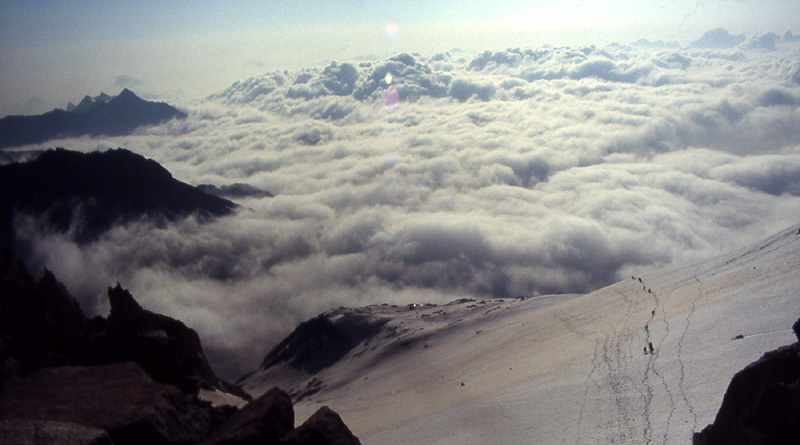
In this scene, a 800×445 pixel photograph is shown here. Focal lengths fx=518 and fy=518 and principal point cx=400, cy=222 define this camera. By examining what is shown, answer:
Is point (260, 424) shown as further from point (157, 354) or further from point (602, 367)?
point (602, 367)

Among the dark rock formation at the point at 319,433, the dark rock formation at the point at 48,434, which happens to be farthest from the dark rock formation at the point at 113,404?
the dark rock formation at the point at 319,433

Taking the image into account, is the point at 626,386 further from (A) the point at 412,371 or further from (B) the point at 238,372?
(B) the point at 238,372

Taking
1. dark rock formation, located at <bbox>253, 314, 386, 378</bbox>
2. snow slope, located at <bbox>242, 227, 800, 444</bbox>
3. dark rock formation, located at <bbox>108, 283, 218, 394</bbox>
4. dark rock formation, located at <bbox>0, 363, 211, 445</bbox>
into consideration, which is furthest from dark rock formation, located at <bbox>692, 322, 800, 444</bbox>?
dark rock formation, located at <bbox>253, 314, 386, 378</bbox>

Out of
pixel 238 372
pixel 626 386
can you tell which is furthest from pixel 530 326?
pixel 238 372

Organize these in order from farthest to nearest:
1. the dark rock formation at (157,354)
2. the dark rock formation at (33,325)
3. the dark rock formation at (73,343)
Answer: the dark rock formation at (157,354) → the dark rock formation at (73,343) → the dark rock formation at (33,325)

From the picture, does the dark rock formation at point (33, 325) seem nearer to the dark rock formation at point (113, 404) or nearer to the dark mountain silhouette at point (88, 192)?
the dark rock formation at point (113, 404)

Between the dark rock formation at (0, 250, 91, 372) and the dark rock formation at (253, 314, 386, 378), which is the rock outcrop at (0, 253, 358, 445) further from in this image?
the dark rock formation at (253, 314, 386, 378)

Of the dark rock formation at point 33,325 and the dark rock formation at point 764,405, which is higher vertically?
the dark rock formation at point 33,325
